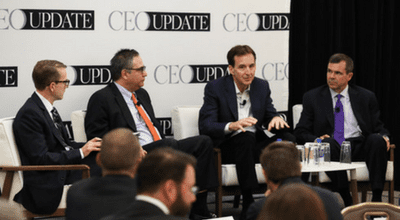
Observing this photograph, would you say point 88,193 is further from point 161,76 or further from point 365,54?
point 365,54

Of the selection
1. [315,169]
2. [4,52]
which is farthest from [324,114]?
[4,52]

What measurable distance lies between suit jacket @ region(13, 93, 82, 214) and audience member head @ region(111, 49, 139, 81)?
2.67ft

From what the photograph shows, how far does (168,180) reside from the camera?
1767 millimetres

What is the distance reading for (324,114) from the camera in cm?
554

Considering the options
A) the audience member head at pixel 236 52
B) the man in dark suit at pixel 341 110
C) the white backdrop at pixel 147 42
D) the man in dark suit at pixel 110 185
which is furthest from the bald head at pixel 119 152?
the man in dark suit at pixel 341 110

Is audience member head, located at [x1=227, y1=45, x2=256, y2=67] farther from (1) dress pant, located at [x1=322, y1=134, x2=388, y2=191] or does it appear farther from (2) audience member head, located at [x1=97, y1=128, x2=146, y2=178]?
(2) audience member head, located at [x1=97, y1=128, x2=146, y2=178]

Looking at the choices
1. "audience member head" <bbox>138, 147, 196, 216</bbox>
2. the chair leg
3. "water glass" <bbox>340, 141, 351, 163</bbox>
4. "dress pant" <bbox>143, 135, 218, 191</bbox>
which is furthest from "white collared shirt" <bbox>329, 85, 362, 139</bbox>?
"audience member head" <bbox>138, 147, 196, 216</bbox>

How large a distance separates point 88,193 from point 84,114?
2846mm

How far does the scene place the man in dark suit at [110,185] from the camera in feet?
7.20

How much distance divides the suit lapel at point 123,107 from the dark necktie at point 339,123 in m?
1.87

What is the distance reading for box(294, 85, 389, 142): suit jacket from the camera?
5.52 metres

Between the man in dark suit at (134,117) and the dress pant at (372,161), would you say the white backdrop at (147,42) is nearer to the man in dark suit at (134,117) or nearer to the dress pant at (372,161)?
the man in dark suit at (134,117)

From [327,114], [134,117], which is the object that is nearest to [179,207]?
[134,117]

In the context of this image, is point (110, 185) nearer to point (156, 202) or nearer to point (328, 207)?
point (156, 202)
